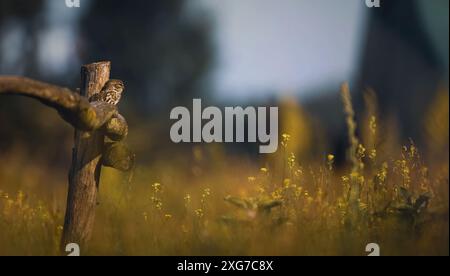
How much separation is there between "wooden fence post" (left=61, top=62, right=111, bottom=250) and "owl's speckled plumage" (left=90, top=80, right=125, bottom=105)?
1.3 inches

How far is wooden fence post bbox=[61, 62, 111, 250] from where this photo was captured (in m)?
3.48

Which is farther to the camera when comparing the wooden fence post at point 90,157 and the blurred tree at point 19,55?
the blurred tree at point 19,55

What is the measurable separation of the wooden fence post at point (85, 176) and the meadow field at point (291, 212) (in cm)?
13

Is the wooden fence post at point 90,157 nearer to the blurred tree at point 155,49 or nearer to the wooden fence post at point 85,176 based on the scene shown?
the wooden fence post at point 85,176

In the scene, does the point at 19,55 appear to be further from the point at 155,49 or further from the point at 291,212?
the point at 291,212

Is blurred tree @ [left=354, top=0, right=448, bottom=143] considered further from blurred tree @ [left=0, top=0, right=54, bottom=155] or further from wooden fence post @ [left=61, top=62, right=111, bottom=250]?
blurred tree @ [left=0, top=0, right=54, bottom=155]

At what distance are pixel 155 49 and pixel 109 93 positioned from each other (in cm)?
831

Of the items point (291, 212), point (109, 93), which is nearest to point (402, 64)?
point (291, 212)

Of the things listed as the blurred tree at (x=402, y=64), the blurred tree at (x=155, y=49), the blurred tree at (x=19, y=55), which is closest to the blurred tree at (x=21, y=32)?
the blurred tree at (x=19, y=55)

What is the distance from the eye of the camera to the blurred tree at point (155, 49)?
11008 millimetres

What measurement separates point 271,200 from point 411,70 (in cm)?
413
